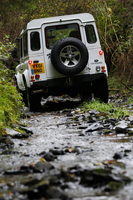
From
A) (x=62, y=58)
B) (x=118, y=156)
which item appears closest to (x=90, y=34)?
(x=62, y=58)

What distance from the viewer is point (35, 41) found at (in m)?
8.04

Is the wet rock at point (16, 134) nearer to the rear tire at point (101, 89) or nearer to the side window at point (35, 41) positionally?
the side window at point (35, 41)

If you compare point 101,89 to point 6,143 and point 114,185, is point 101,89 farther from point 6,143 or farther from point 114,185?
point 114,185

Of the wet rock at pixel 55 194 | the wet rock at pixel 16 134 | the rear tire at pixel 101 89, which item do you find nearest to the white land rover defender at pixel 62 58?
the rear tire at pixel 101 89

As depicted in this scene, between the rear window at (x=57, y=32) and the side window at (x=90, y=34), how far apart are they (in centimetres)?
23

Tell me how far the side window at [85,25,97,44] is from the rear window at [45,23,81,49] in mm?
234

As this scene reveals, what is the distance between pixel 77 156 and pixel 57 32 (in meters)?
5.63

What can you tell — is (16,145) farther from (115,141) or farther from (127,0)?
(127,0)

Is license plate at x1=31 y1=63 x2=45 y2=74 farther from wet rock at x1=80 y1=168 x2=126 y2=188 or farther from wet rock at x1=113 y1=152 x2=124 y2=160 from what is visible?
wet rock at x1=80 y1=168 x2=126 y2=188

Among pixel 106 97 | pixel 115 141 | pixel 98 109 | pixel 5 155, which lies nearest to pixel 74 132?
pixel 115 141

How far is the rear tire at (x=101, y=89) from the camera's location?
8.46 m

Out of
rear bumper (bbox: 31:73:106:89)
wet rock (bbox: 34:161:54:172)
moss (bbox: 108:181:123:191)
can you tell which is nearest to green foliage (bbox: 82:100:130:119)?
rear bumper (bbox: 31:73:106:89)

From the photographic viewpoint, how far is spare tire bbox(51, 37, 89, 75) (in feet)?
24.1

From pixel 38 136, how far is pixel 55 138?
0.38m
